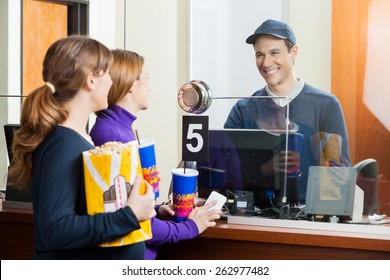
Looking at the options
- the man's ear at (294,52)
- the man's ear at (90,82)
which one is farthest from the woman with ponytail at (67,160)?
the man's ear at (294,52)

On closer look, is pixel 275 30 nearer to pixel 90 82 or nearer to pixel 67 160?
pixel 90 82

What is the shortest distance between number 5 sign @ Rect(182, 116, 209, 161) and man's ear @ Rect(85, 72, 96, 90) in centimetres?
69

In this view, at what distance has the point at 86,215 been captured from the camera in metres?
1.57

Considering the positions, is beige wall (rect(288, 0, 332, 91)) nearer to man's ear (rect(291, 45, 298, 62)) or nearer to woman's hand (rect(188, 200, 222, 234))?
man's ear (rect(291, 45, 298, 62))

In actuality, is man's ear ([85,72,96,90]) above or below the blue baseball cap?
below

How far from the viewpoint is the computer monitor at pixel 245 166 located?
7.72 feet

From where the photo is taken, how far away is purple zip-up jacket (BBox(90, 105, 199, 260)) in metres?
2.00

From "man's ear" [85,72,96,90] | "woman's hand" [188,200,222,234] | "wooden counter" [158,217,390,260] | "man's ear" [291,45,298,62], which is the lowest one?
"wooden counter" [158,217,390,260]

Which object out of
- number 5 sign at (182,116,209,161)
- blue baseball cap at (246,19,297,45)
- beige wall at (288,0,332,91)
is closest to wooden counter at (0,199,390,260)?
number 5 sign at (182,116,209,161)

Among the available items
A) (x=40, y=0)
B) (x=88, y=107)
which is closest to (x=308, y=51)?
(x=88, y=107)

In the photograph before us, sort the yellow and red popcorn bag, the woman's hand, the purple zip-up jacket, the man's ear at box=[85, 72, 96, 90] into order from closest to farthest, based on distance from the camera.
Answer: the yellow and red popcorn bag → the man's ear at box=[85, 72, 96, 90] → the purple zip-up jacket → the woman's hand

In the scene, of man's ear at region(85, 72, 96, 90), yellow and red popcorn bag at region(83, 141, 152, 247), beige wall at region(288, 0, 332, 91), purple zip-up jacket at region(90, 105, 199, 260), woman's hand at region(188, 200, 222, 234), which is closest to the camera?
yellow and red popcorn bag at region(83, 141, 152, 247)

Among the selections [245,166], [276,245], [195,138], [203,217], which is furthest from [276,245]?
[195,138]

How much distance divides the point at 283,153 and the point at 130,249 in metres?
0.87
